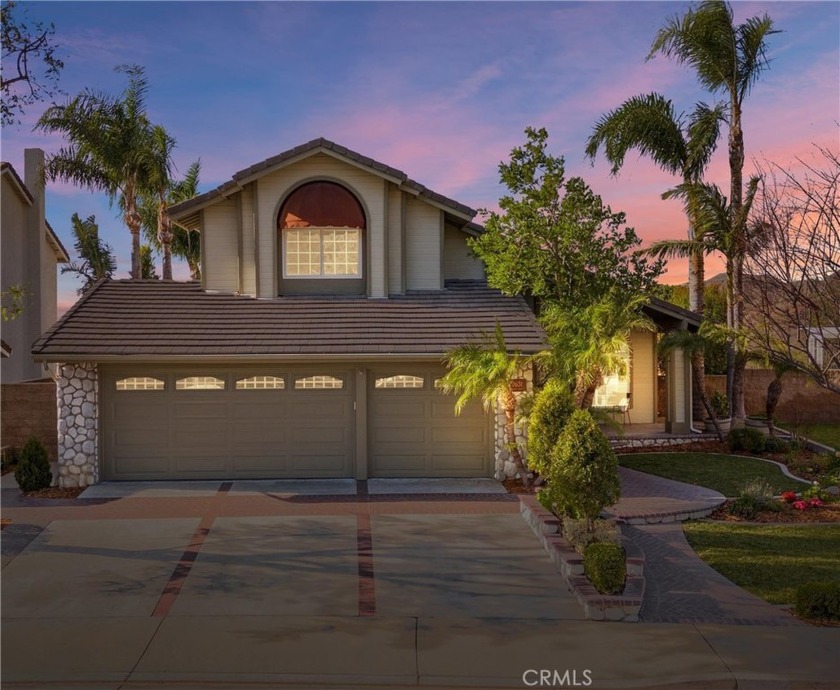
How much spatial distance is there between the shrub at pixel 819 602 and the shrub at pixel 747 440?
12.6 metres

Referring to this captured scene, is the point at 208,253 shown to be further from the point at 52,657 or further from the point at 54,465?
the point at 52,657

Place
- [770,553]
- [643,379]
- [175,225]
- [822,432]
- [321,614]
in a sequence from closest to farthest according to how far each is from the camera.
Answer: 1. [321,614]
2. [770,553]
3. [643,379]
4. [822,432]
5. [175,225]

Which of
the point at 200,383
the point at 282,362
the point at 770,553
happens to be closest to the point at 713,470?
the point at 770,553

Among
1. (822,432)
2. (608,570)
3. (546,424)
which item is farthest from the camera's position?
(822,432)

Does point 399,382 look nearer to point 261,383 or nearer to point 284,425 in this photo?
point 284,425

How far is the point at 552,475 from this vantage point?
10773 millimetres

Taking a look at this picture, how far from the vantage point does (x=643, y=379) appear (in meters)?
23.8

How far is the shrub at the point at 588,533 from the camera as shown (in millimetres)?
10242

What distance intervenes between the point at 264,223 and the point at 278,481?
5973 millimetres

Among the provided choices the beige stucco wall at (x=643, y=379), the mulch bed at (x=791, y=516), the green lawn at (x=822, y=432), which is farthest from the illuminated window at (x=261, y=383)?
the green lawn at (x=822, y=432)

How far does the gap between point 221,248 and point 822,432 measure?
20.1 meters

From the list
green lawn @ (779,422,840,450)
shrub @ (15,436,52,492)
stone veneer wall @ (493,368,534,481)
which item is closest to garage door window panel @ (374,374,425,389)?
stone veneer wall @ (493,368,534,481)

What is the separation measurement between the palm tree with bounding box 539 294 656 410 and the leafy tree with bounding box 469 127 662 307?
223 centimetres

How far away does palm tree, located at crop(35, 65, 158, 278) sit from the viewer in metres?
27.1
